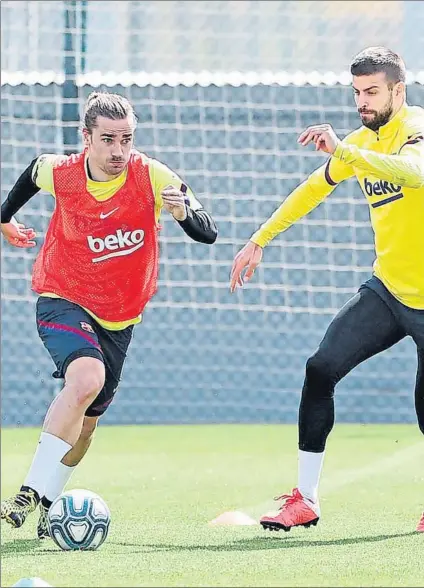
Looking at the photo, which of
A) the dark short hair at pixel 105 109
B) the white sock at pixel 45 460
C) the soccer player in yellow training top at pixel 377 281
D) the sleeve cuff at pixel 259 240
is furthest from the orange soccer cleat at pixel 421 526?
the dark short hair at pixel 105 109

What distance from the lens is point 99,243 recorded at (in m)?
5.69

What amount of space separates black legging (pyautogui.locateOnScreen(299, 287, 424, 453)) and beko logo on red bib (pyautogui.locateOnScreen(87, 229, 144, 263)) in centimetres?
90

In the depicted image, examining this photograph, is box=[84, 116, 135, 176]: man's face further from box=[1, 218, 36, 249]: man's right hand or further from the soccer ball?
the soccer ball

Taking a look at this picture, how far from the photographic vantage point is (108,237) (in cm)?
568

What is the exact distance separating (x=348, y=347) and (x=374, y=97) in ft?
3.44

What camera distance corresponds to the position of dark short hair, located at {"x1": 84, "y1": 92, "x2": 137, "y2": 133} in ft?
18.0

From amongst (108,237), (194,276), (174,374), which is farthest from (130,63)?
(108,237)

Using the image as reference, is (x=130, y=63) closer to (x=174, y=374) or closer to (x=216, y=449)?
(x=174, y=374)

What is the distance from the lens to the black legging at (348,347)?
5594 millimetres

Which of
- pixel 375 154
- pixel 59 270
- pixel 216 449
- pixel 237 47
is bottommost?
pixel 216 449

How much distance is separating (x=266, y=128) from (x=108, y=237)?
633 cm

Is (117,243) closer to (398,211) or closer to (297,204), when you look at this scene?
(297,204)

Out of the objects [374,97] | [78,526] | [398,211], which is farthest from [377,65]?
[78,526]

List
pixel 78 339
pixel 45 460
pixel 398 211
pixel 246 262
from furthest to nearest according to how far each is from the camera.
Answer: pixel 246 262, pixel 398 211, pixel 78 339, pixel 45 460
